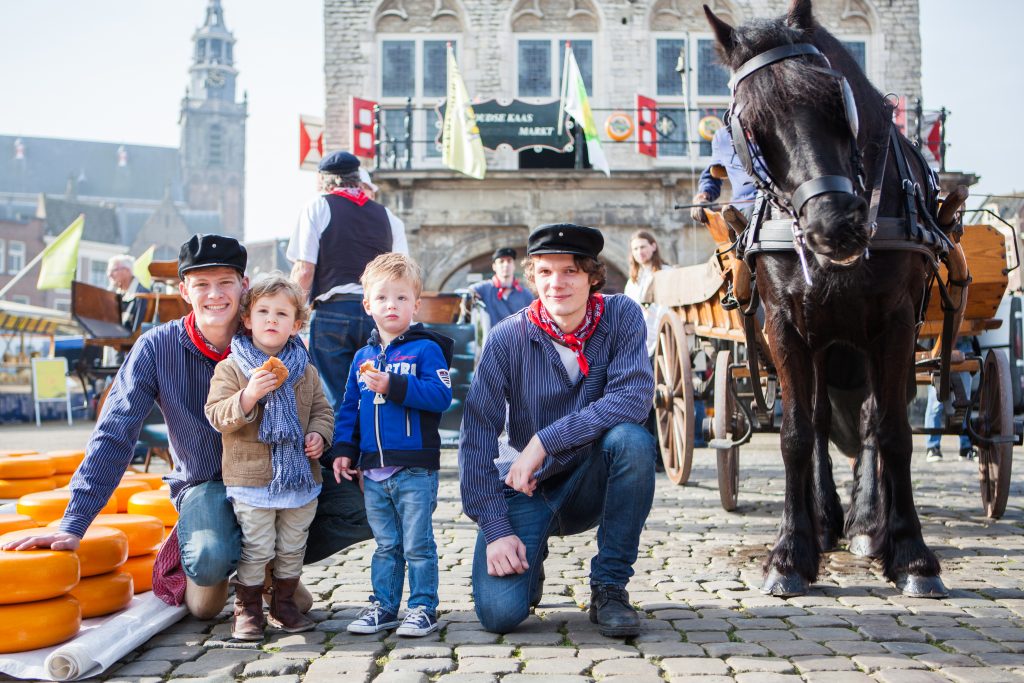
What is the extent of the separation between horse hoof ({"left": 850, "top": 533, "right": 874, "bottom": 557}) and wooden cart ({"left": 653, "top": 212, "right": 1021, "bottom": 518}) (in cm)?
78

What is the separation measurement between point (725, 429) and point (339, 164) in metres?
2.72

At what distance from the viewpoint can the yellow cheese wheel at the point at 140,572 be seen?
13.0ft

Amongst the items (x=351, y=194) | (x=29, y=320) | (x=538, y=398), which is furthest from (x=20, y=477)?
(x=29, y=320)

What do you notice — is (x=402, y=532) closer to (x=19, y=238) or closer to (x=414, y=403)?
(x=414, y=403)

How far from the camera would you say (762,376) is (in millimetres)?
5695

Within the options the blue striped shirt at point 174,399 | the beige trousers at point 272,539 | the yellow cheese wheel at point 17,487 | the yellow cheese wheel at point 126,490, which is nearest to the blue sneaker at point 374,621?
the beige trousers at point 272,539

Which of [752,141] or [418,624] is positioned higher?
[752,141]

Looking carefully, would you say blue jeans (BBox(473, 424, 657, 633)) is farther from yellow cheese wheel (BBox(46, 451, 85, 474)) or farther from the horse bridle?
yellow cheese wheel (BBox(46, 451, 85, 474))

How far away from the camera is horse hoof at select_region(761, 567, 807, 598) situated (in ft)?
13.0

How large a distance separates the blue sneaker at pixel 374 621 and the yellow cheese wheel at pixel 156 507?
1320 mm

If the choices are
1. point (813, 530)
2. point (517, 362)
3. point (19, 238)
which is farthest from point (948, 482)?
point (19, 238)

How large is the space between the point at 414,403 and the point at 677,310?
4551 mm

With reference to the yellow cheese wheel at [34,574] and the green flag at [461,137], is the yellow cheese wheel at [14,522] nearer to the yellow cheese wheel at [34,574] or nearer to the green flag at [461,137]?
the yellow cheese wheel at [34,574]

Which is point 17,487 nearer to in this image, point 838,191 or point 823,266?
point 823,266
